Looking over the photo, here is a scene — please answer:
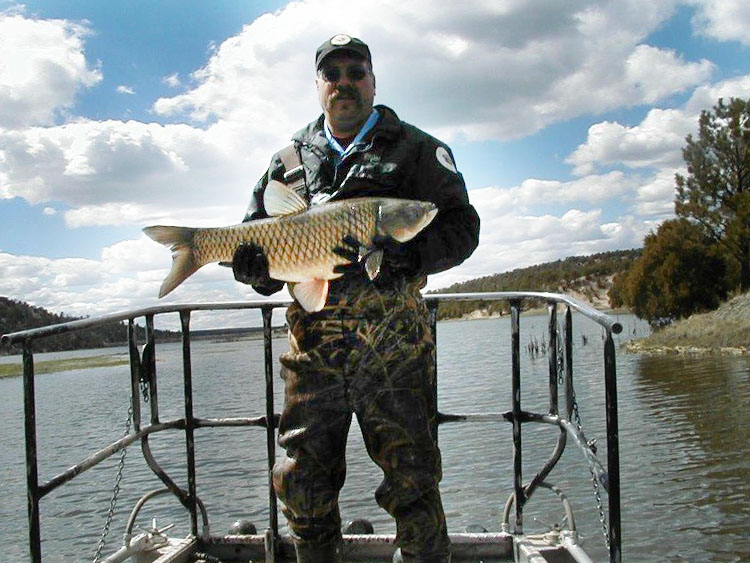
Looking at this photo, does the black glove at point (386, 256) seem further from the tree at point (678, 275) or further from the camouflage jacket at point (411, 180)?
the tree at point (678, 275)

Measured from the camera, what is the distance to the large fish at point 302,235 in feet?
10.3

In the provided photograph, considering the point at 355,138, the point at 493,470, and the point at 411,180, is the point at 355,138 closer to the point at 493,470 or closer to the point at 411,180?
the point at 411,180

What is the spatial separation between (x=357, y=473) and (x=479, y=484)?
3.12 m

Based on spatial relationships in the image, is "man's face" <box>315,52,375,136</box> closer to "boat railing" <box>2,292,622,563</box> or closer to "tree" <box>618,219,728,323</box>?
"boat railing" <box>2,292,622,563</box>

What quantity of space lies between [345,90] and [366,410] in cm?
162

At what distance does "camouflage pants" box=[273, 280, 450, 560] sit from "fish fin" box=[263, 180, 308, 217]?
0.47 metres

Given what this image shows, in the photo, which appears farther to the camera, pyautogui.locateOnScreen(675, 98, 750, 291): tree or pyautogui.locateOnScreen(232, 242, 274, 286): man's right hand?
pyautogui.locateOnScreen(675, 98, 750, 291): tree

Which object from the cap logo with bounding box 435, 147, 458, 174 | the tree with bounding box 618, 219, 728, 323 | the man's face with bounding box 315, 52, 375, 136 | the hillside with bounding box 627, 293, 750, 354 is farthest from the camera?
the tree with bounding box 618, 219, 728, 323

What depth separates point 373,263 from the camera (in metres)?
3.13

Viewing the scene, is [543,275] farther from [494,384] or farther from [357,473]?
[357,473]

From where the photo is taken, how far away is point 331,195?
346cm

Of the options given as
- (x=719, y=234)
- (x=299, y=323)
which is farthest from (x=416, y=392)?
(x=719, y=234)

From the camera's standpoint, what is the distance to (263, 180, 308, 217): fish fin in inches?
133

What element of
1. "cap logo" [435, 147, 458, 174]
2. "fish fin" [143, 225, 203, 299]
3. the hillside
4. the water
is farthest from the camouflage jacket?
the hillside
